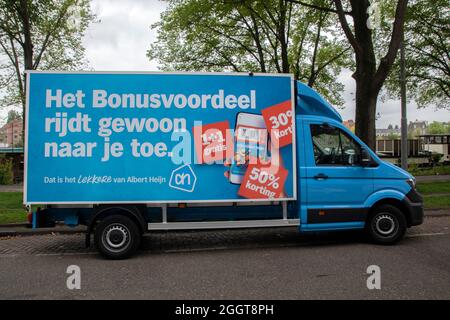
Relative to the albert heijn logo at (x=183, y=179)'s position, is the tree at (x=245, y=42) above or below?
above

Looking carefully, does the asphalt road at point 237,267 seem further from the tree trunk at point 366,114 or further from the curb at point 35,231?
the tree trunk at point 366,114

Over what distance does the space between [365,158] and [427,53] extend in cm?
2362

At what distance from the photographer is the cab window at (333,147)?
7473 millimetres

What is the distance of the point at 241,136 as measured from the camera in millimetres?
7098

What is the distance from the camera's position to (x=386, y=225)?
296 inches

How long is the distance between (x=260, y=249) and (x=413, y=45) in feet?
80.8

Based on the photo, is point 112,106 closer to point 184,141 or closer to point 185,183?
point 184,141

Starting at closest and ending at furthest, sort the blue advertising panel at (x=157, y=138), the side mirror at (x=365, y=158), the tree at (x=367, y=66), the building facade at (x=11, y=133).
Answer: the blue advertising panel at (x=157, y=138)
the side mirror at (x=365, y=158)
the tree at (x=367, y=66)
the building facade at (x=11, y=133)

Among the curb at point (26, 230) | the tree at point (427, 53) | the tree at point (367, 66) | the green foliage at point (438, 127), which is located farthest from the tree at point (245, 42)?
the green foliage at point (438, 127)

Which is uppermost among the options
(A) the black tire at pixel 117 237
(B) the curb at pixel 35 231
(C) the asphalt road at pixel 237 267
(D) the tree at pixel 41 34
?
(D) the tree at pixel 41 34

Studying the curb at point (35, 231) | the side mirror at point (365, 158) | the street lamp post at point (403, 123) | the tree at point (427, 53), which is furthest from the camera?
the tree at point (427, 53)

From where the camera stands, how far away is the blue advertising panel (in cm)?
680

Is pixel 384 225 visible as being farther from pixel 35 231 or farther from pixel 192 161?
pixel 35 231

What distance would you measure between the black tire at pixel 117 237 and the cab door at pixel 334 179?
3044mm
